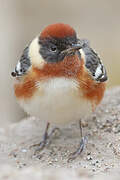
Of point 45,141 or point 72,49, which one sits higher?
point 72,49

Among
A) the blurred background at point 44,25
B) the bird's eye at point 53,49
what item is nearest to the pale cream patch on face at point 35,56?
the bird's eye at point 53,49

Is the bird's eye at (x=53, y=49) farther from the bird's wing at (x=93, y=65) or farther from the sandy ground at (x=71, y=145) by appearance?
the sandy ground at (x=71, y=145)

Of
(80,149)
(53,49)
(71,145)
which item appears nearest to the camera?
(53,49)

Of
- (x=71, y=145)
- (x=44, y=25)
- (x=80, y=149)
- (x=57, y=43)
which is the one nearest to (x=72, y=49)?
(x=57, y=43)

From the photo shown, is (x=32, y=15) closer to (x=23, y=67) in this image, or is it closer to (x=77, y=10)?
(x=77, y=10)

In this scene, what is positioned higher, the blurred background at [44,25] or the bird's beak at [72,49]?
the blurred background at [44,25]

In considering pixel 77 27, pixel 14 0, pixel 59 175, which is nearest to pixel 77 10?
pixel 77 27

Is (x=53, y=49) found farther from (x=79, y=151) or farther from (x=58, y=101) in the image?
(x=79, y=151)
